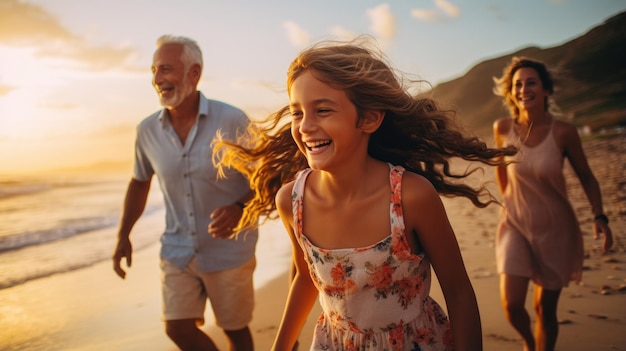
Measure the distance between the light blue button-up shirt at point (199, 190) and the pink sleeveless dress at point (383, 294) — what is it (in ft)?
6.10

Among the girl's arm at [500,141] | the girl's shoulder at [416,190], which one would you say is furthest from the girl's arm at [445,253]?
the girl's arm at [500,141]

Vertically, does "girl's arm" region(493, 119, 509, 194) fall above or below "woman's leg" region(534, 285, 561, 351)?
above

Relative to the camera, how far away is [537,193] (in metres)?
4.38

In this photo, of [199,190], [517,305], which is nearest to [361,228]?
[199,190]

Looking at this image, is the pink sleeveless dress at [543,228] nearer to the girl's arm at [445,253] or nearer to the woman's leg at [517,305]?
the woman's leg at [517,305]

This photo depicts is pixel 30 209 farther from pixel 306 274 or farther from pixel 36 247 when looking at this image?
pixel 306 274

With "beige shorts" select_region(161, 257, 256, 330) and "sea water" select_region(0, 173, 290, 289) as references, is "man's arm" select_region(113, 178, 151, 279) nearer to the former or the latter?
"beige shorts" select_region(161, 257, 256, 330)

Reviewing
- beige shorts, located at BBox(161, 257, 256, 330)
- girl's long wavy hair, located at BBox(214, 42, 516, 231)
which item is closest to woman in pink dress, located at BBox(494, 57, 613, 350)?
girl's long wavy hair, located at BBox(214, 42, 516, 231)

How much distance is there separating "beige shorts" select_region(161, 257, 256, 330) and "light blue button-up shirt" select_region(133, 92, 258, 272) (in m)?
0.07

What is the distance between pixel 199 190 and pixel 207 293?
81 cm

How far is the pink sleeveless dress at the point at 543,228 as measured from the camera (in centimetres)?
424

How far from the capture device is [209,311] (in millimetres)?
5984

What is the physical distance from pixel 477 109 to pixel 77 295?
3672 inches

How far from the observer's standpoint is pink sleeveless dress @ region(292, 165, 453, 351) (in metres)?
2.17
